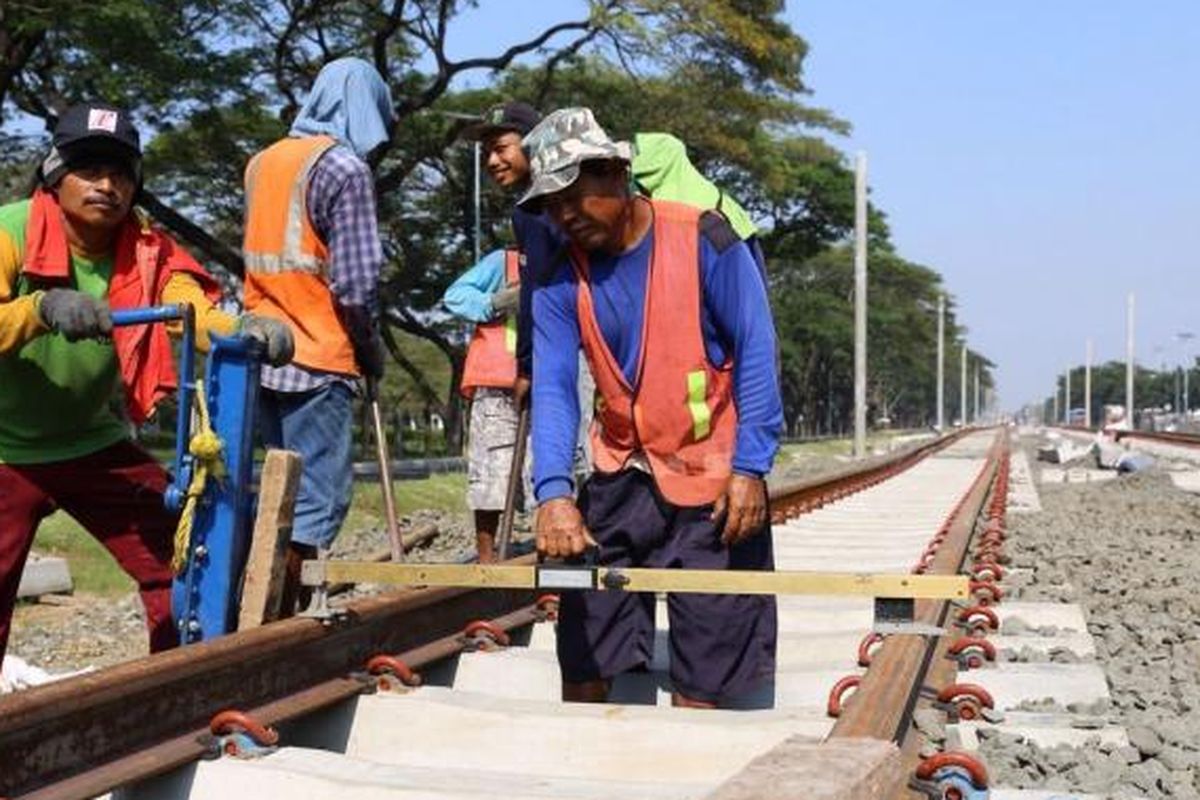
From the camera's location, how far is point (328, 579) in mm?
3680

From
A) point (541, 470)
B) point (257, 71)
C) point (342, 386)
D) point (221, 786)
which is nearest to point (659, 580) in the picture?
point (541, 470)

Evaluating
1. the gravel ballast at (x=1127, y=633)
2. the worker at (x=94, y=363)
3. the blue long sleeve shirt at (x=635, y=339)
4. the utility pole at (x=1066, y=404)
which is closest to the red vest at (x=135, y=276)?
the worker at (x=94, y=363)

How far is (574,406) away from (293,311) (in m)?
1.16

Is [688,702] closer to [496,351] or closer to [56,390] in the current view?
[56,390]

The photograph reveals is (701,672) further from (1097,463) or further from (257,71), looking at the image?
(1097,463)

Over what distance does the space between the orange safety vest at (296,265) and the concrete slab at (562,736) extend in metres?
1.33

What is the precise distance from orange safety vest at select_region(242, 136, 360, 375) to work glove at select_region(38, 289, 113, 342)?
1.06 metres

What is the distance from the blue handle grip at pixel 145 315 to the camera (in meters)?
3.50

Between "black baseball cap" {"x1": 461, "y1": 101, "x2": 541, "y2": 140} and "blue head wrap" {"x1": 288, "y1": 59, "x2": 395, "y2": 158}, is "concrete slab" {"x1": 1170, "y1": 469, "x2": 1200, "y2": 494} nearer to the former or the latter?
"black baseball cap" {"x1": 461, "y1": 101, "x2": 541, "y2": 140}

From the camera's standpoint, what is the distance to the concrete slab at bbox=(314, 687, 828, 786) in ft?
10.5

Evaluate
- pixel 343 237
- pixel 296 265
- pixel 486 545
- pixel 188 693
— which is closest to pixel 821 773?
pixel 188 693

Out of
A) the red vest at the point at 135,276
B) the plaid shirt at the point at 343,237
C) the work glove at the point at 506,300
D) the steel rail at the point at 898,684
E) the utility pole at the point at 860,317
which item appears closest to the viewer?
the steel rail at the point at 898,684

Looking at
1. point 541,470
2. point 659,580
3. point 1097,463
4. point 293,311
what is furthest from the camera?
point 1097,463

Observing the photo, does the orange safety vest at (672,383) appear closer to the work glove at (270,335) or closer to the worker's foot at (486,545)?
the work glove at (270,335)
